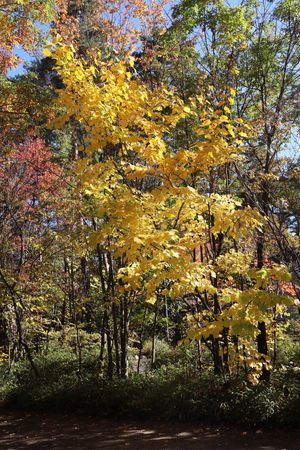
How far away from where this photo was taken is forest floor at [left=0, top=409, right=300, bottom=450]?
18.5ft

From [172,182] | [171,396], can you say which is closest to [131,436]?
[171,396]

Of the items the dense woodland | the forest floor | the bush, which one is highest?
the dense woodland

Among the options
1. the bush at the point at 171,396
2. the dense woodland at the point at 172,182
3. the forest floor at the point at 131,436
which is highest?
the dense woodland at the point at 172,182

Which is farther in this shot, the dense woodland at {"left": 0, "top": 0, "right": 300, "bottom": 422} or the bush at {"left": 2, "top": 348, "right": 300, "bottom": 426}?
the bush at {"left": 2, "top": 348, "right": 300, "bottom": 426}

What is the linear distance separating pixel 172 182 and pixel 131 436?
15.6 ft

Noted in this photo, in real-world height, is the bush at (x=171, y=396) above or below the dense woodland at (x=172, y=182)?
below

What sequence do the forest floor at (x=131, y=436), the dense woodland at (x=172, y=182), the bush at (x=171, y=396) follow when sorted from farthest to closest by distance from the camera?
the bush at (x=171, y=396), the forest floor at (x=131, y=436), the dense woodland at (x=172, y=182)

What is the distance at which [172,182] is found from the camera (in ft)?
12.8

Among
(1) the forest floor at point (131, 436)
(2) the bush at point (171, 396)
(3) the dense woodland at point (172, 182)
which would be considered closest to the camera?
(3) the dense woodland at point (172, 182)

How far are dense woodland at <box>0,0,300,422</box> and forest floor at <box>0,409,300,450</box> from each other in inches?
13.2

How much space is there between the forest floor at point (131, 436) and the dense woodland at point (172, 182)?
336mm

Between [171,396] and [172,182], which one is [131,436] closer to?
[171,396]

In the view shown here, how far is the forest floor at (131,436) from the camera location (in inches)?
222

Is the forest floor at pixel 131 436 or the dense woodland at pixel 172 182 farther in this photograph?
the forest floor at pixel 131 436
